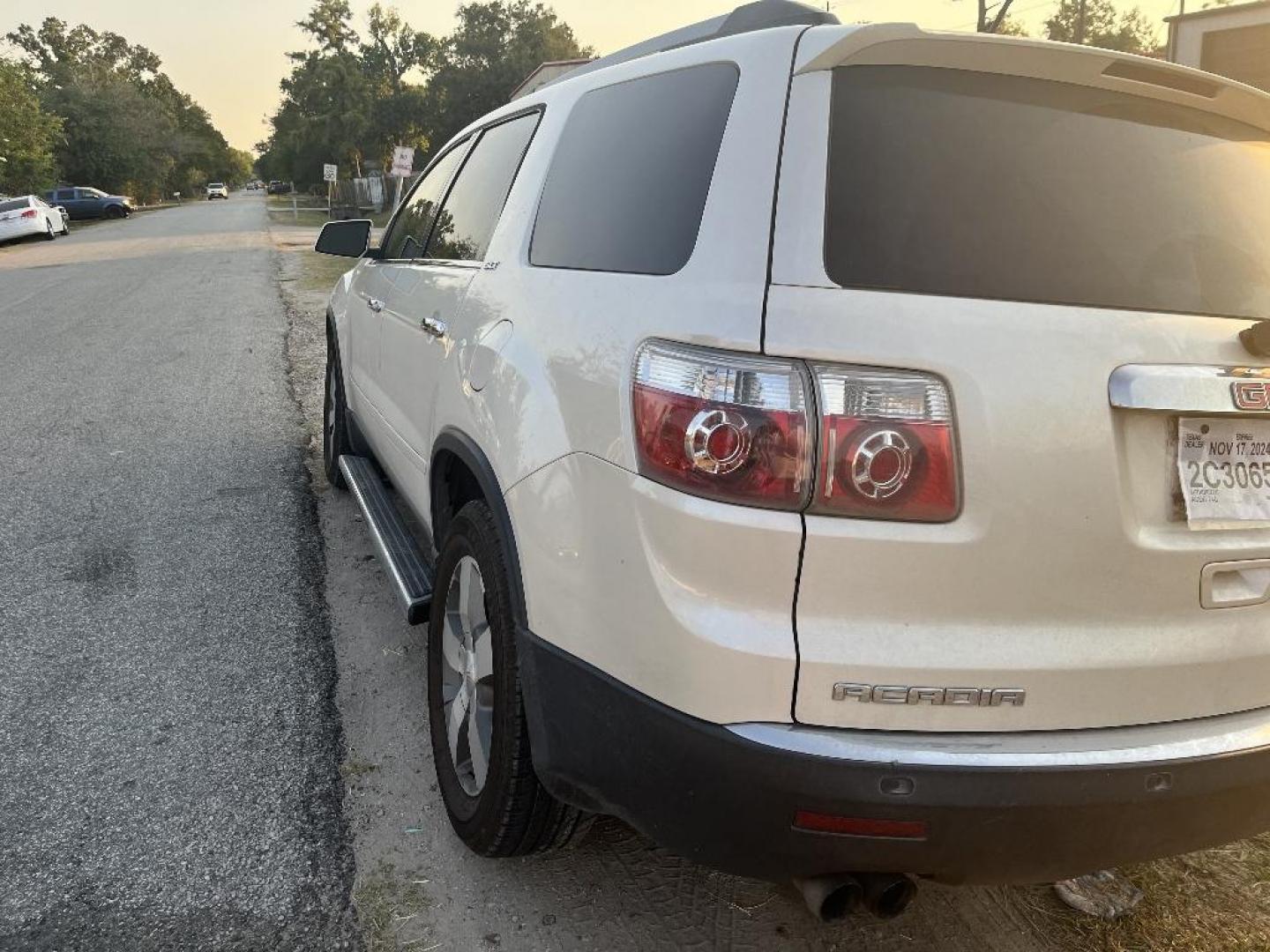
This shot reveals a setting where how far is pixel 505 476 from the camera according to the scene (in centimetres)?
226

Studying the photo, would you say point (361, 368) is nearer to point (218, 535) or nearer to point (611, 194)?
point (218, 535)

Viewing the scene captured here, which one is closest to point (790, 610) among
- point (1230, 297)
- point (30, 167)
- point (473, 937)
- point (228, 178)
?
point (1230, 297)

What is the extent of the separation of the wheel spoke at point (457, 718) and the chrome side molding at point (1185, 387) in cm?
173

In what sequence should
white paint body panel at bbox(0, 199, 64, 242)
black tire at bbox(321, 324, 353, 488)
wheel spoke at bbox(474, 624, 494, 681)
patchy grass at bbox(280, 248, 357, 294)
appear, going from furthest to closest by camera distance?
white paint body panel at bbox(0, 199, 64, 242)
patchy grass at bbox(280, 248, 357, 294)
black tire at bbox(321, 324, 353, 488)
wheel spoke at bbox(474, 624, 494, 681)

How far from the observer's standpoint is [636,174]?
2.24 metres

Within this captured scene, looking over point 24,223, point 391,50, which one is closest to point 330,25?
point 391,50

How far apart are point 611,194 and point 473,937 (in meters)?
1.78

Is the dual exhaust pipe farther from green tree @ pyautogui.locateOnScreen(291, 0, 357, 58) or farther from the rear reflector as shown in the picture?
green tree @ pyautogui.locateOnScreen(291, 0, 357, 58)

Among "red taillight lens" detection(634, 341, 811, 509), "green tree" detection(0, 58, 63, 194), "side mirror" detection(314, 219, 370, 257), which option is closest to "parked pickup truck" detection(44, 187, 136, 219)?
"green tree" detection(0, 58, 63, 194)

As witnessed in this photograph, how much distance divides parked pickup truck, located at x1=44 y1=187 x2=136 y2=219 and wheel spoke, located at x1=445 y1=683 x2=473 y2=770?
50.2 metres

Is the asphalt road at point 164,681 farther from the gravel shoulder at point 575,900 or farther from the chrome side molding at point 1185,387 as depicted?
the chrome side molding at point 1185,387

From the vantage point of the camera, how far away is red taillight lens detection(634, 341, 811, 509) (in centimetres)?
165

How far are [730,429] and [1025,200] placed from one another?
2.41 feet

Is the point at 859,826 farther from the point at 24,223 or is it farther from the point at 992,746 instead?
the point at 24,223
